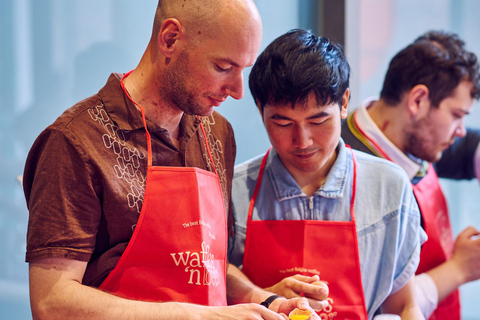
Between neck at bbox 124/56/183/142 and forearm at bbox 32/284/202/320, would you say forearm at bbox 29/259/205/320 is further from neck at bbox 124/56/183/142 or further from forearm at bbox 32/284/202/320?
neck at bbox 124/56/183/142

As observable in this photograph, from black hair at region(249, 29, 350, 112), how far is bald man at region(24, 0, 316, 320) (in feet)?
0.55

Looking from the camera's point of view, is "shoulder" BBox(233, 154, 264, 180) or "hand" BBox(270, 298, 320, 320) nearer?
"hand" BBox(270, 298, 320, 320)

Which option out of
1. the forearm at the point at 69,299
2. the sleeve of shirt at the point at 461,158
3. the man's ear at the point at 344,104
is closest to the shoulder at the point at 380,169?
the man's ear at the point at 344,104

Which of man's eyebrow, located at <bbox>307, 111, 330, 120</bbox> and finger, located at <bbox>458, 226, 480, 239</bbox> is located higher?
man's eyebrow, located at <bbox>307, 111, 330, 120</bbox>

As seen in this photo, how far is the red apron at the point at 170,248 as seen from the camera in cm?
109

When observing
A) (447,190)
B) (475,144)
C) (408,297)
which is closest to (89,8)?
(408,297)

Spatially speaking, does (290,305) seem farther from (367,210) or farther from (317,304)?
(367,210)

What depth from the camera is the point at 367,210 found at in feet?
4.59

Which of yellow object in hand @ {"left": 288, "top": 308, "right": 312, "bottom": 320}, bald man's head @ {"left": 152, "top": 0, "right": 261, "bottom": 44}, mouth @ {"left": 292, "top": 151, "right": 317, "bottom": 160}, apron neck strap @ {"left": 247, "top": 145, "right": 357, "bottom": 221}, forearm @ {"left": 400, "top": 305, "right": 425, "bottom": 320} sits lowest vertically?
forearm @ {"left": 400, "top": 305, "right": 425, "bottom": 320}

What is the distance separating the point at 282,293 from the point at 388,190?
0.40 metres

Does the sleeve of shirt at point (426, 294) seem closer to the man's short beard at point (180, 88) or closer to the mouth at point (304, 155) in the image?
the mouth at point (304, 155)

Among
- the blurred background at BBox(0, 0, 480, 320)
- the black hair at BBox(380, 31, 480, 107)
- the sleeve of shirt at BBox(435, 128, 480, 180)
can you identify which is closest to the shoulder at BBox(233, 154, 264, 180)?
the blurred background at BBox(0, 0, 480, 320)

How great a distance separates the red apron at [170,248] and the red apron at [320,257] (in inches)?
9.5

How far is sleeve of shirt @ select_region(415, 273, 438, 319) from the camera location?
1578 millimetres
